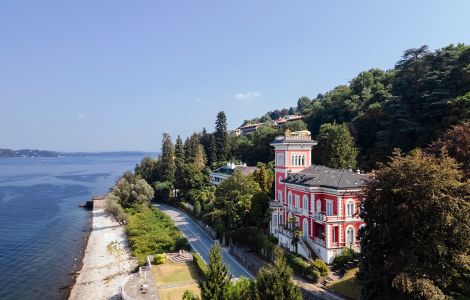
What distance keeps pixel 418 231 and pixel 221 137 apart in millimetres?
72910

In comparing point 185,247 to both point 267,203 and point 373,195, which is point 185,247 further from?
point 373,195

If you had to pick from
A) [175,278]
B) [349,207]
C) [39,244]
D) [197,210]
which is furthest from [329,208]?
[39,244]

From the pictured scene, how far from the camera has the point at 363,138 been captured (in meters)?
60.5

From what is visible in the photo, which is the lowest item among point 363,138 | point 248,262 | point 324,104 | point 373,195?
point 248,262

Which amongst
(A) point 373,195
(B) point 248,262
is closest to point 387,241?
(A) point 373,195

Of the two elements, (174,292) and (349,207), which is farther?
(349,207)

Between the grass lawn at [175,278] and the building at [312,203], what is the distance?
32.7 feet

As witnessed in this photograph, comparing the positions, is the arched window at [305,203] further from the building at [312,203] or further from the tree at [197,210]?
the tree at [197,210]

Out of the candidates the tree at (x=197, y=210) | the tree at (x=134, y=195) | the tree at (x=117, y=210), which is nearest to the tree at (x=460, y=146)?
the tree at (x=197, y=210)

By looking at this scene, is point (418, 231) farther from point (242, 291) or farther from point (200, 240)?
point (200, 240)

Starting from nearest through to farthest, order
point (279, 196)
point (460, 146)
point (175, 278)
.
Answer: point (460, 146), point (175, 278), point (279, 196)

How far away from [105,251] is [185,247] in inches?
548

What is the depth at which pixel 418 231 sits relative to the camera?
21.3 meters

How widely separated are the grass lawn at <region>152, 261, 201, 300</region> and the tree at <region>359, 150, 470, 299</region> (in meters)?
15.2
